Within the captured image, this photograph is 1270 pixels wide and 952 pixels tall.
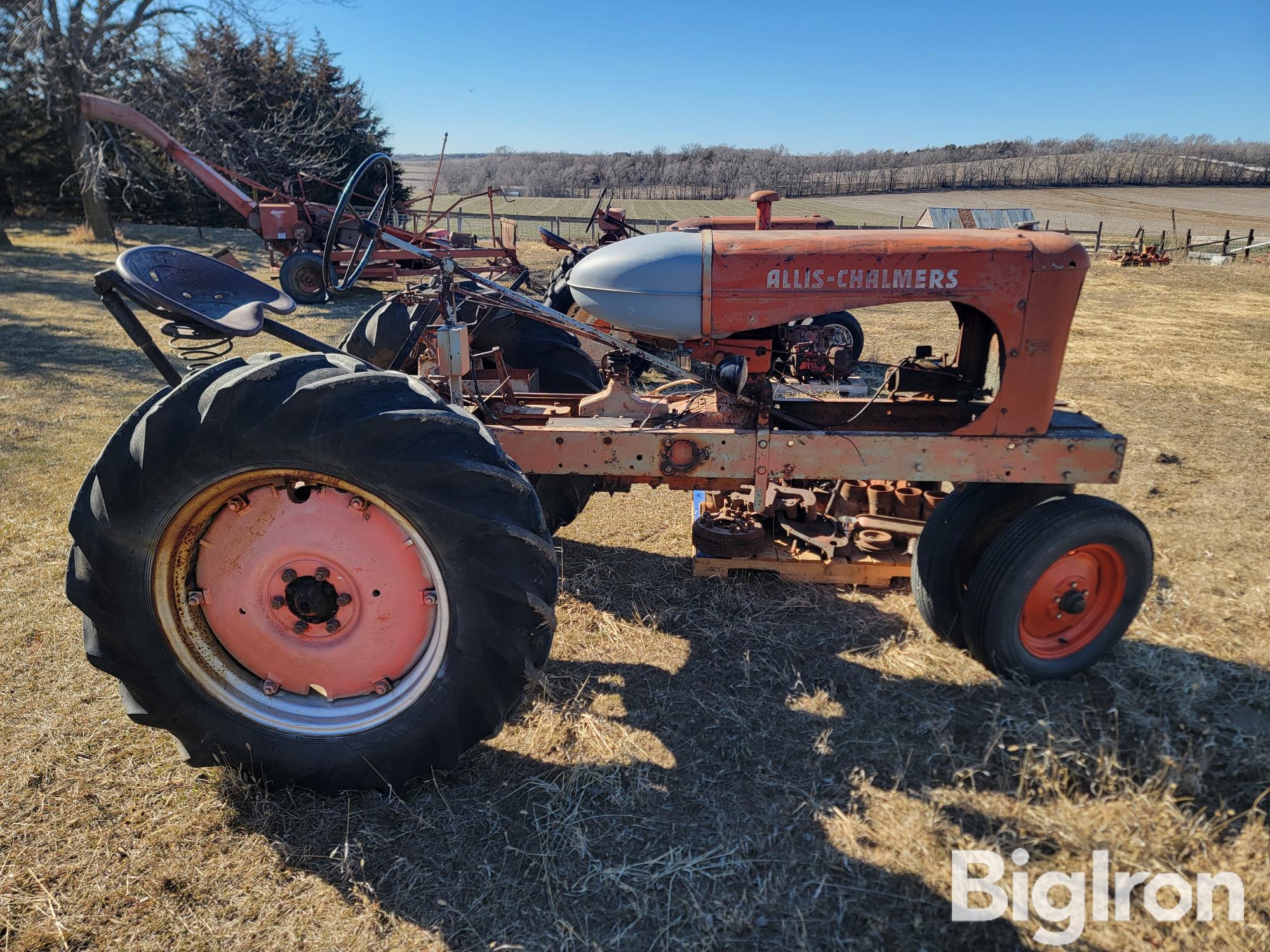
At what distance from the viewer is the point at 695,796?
2.31 meters

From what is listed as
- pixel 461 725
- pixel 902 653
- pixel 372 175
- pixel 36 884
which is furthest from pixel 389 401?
pixel 372 175

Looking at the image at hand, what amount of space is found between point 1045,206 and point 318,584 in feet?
116

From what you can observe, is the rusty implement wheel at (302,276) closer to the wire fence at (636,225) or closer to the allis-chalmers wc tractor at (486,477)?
the wire fence at (636,225)

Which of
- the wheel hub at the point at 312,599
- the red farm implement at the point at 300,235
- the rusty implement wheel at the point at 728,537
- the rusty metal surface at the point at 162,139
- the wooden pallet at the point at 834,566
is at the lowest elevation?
the wooden pallet at the point at 834,566

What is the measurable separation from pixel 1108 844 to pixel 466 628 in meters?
1.85

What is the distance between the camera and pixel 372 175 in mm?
22750

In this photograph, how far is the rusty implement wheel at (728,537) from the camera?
3.60 m

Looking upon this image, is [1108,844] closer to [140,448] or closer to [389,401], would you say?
[389,401]

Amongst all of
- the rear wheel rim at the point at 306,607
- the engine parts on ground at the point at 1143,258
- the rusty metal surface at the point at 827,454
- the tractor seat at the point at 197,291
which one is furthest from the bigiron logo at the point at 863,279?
the engine parts on ground at the point at 1143,258

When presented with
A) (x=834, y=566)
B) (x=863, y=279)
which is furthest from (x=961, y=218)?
(x=863, y=279)

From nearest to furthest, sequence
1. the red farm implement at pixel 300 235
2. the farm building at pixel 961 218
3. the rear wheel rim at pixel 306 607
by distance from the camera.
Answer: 1. the rear wheel rim at pixel 306 607
2. the farm building at pixel 961 218
3. the red farm implement at pixel 300 235

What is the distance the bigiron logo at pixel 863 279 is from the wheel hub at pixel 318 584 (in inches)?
61.1

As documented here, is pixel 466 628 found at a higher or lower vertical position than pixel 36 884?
higher

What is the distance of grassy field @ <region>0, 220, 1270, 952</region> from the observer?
1907mm
